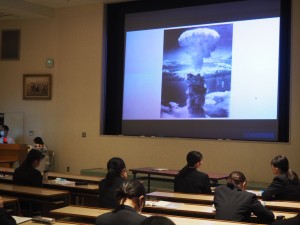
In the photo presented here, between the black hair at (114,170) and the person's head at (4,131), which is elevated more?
the person's head at (4,131)

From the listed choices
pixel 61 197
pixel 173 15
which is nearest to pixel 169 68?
pixel 173 15

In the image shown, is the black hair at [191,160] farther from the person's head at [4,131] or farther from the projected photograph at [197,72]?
the person's head at [4,131]

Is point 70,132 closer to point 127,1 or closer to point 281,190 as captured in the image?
point 127,1

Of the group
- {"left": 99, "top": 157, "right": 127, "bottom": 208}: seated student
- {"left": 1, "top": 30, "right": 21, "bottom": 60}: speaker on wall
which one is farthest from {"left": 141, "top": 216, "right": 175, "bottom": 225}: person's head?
{"left": 1, "top": 30, "right": 21, "bottom": 60}: speaker on wall

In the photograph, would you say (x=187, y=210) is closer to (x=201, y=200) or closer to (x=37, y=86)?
(x=201, y=200)

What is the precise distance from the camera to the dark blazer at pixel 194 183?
482cm

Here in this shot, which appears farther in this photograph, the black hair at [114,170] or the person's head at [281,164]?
the person's head at [281,164]

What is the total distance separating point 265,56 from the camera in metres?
7.37

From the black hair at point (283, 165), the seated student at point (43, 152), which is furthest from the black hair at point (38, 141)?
the black hair at point (283, 165)

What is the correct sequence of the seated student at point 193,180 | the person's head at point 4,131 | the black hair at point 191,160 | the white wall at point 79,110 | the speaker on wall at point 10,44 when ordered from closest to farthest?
1. the seated student at point 193,180
2. the black hair at point 191,160
3. the white wall at point 79,110
4. the person's head at point 4,131
5. the speaker on wall at point 10,44

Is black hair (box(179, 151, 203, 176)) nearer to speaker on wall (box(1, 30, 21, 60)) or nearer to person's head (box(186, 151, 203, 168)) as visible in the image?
person's head (box(186, 151, 203, 168))

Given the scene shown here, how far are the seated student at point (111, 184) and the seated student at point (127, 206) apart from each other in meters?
1.40

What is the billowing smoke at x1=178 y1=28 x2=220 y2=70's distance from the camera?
26.1 feet

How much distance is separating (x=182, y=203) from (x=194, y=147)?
3.93 metres
